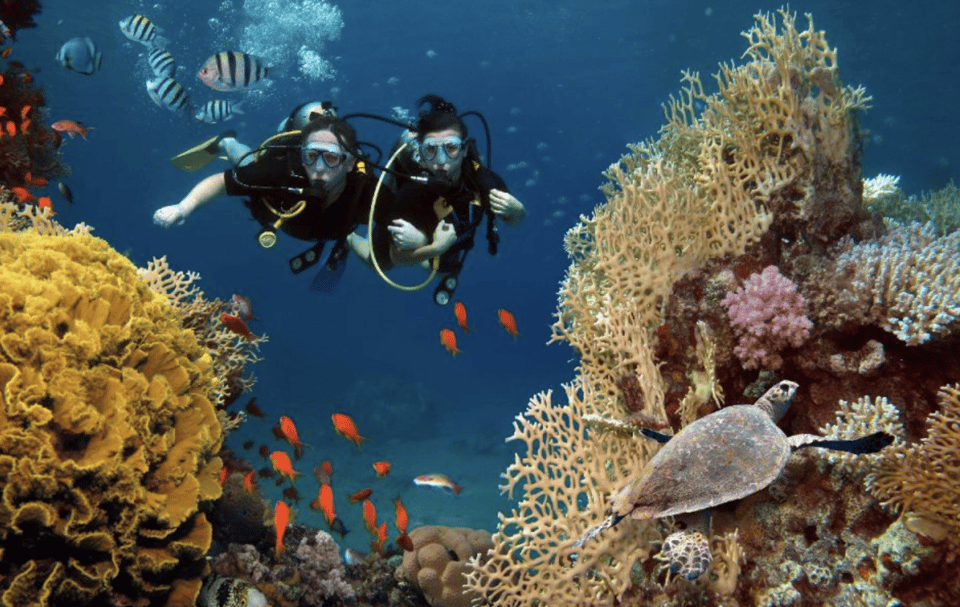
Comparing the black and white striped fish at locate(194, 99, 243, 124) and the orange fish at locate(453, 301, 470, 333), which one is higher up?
the black and white striped fish at locate(194, 99, 243, 124)

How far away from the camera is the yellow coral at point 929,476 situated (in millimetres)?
2504

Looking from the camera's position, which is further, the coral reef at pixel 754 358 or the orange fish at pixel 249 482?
the orange fish at pixel 249 482

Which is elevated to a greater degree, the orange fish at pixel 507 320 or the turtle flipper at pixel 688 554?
the orange fish at pixel 507 320

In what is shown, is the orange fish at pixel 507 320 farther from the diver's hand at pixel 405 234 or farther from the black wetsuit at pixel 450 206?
the diver's hand at pixel 405 234

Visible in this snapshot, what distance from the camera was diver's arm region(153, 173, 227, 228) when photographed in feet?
13.3

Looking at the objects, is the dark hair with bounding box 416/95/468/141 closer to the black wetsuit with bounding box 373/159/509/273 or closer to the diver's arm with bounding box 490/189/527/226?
Answer: the black wetsuit with bounding box 373/159/509/273

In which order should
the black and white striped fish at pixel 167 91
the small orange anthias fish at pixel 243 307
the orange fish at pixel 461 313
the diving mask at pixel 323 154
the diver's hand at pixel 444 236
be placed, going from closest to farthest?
1. the diving mask at pixel 323 154
2. the diver's hand at pixel 444 236
3. the small orange anthias fish at pixel 243 307
4. the orange fish at pixel 461 313
5. the black and white striped fish at pixel 167 91

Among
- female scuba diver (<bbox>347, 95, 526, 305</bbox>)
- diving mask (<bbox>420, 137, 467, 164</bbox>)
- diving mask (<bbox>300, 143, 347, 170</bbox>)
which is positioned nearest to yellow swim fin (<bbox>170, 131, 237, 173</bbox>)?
diving mask (<bbox>300, 143, 347, 170</bbox>)

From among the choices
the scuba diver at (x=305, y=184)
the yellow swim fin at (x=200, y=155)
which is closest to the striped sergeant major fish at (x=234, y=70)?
the yellow swim fin at (x=200, y=155)

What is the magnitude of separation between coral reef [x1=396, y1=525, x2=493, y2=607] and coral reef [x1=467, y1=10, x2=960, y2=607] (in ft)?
7.82

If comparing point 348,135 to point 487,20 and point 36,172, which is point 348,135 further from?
point 487,20

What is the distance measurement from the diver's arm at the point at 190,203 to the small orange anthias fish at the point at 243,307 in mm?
1602

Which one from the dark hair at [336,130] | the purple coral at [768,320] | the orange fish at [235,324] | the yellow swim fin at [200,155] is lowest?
the purple coral at [768,320]

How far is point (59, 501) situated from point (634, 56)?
4421 cm
